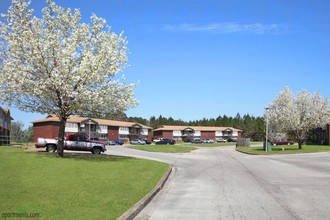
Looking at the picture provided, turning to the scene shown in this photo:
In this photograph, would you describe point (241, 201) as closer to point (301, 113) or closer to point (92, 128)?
point (301, 113)

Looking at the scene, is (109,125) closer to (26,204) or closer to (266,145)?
(266,145)

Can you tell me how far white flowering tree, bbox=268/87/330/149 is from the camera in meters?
51.3

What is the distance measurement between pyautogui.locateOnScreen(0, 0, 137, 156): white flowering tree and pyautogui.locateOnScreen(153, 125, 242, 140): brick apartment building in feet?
344

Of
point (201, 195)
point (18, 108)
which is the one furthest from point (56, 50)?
point (201, 195)

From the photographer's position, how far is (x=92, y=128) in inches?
3898

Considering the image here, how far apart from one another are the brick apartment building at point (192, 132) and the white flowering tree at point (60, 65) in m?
105

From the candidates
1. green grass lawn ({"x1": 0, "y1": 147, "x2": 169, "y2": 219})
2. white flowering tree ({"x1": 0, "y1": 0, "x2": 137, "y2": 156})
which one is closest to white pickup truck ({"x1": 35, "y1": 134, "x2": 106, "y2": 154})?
white flowering tree ({"x1": 0, "y1": 0, "x2": 137, "y2": 156})

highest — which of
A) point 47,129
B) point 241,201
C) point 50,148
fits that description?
point 47,129

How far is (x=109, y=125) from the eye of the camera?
104 metres

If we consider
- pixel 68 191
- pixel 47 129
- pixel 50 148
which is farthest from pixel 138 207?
pixel 47 129

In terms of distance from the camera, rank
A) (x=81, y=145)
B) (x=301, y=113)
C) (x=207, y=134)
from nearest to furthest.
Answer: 1. (x=81, y=145)
2. (x=301, y=113)
3. (x=207, y=134)

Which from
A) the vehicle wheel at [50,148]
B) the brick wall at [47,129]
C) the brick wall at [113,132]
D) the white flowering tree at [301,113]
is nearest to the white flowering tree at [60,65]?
the vehicle wheel at [50,148]

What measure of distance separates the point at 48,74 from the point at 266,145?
34.9 metres

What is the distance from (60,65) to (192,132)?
115281 mm
